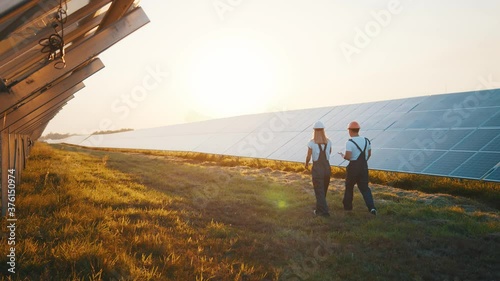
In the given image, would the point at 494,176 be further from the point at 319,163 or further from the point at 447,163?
the point at 319,163

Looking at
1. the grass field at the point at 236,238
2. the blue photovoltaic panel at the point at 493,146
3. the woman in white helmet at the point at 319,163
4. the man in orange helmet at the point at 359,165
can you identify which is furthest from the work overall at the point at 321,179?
the blue photovoltaic panel at the point at 493,146

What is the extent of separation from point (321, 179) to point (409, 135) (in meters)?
8.05

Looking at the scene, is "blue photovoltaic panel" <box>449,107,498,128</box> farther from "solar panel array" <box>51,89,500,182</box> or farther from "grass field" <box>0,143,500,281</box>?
"grass field" <box>0,143,500,281</box>

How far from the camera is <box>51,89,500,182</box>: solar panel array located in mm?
11242

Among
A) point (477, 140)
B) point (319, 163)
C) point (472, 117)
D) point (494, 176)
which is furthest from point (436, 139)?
point (319, 163)

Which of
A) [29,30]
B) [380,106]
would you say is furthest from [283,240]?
[380,106]

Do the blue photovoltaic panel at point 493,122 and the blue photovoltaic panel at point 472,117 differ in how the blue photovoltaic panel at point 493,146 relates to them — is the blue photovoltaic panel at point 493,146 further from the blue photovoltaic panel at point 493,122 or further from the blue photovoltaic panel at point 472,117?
the blue photovoltaic panel at point 472,117

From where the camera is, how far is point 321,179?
8.14 metres

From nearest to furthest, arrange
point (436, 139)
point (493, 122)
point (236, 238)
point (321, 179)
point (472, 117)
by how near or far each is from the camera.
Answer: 1. point (236, 238)
2. point (321, 179)
3. point (493, 122)
4. point (436, 139)
5. point (472, 117)

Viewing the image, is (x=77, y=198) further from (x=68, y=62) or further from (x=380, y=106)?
(x=380, y=106)

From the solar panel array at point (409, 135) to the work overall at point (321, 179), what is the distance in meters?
4.83

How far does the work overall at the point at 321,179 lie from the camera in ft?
26.3

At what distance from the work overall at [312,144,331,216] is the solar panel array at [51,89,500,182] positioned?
4.83 metres

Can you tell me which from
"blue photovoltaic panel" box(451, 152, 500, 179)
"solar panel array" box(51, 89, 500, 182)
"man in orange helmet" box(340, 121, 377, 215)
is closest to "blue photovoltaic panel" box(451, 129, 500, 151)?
"solar panel array" box(51, 89, 500, 182)
